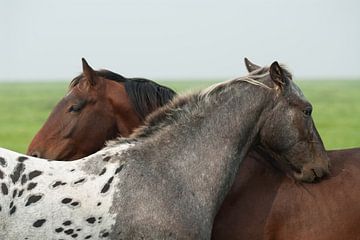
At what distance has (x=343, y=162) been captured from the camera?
5.98 metres

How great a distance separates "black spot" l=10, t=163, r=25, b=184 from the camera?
499 cm

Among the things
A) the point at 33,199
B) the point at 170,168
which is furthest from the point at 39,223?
the point at 170,168

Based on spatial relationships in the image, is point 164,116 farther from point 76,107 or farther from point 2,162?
point 2,162

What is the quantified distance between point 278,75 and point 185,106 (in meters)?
0.71

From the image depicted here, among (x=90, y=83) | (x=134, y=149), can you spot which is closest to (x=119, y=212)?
(x=134, y=149)

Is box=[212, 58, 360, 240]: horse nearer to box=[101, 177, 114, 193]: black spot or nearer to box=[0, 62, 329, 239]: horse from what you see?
box=[0, 62, 329, 239]: horse

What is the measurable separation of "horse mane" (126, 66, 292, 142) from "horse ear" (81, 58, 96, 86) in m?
1.06

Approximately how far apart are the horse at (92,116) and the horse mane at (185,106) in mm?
808

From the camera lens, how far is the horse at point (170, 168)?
16.3ft

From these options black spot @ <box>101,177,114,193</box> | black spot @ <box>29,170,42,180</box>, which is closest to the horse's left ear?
black spot @ <box>101,177,114,193</box>

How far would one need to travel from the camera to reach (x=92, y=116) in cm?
645

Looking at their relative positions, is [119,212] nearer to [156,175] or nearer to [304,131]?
[156,175]

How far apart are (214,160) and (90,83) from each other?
1553mm

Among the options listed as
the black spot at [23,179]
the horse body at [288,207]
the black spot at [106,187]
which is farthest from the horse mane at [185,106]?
the black spot at [23,179]
